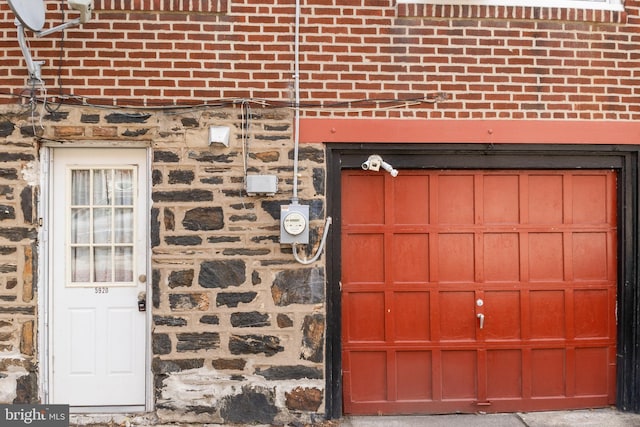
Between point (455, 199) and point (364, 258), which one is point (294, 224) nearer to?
point (364, 258)

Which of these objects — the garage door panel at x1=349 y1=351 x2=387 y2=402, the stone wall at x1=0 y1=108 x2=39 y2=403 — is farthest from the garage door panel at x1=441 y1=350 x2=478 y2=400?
the stone wall at x1=0 y1=108 x2=39 y2=403

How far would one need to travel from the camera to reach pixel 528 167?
5.21 metres

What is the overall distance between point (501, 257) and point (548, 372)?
1.16 meters

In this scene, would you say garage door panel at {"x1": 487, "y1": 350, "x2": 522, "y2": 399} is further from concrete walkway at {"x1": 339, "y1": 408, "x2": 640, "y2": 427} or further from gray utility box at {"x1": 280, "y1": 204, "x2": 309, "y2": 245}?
gray utility box at {"x1": 280, "y1": 204, "x2": 309, "y2": 245}

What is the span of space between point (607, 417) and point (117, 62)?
17.4 ft

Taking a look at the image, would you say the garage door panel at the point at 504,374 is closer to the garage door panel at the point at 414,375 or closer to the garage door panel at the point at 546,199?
the garage door panel at the point at 414,375

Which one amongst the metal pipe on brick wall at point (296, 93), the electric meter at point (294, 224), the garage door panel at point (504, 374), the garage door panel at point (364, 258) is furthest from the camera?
the garage door panel at point (504, 374)

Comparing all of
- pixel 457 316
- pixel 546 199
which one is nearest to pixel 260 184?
pixel 457 316

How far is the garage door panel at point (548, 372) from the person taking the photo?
530cm

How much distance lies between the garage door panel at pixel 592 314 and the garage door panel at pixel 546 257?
31 cm

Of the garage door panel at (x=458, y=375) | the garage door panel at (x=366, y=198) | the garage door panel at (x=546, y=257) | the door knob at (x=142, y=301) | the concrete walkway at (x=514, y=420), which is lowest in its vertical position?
the concrete walkway at (x=514, y=420)

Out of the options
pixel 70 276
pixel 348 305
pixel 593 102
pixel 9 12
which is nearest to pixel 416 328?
pixel 348 305

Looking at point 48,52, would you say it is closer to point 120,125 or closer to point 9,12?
point 9,12

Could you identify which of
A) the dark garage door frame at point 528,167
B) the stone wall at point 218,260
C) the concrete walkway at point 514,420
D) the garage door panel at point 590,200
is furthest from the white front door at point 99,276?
the garage door panel at point 590,200
